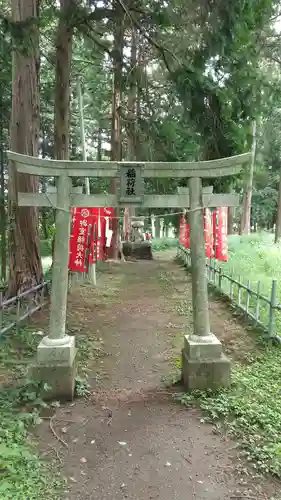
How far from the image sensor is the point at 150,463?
3.65 m

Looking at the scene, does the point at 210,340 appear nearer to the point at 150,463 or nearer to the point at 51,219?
the point at 150,463

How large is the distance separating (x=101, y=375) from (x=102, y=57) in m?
8.68

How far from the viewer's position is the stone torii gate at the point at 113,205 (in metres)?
4.84

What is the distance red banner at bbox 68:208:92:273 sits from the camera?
963cm

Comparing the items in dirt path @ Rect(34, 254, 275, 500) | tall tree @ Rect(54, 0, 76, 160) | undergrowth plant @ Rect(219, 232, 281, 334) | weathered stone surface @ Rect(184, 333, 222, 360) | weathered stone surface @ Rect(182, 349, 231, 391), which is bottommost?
dirt path @ Rect(34, 254, 275, 500)

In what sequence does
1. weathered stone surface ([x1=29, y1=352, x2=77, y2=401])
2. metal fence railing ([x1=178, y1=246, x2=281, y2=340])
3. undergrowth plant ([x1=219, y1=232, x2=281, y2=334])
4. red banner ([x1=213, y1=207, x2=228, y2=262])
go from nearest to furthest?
weathered stone surface ([x1=29, y1=352, x2=77, y2=401]) → metal fence railing ([x1=178, y1=246, x2=281, y2=340]) → undergrowth plant ([x1=219, y1=232, x2=281, y2=334]) → red banner ([x1=213, y1=207, x2=228, y2=262])

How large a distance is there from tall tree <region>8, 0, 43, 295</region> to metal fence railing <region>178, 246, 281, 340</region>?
4588 millimetres

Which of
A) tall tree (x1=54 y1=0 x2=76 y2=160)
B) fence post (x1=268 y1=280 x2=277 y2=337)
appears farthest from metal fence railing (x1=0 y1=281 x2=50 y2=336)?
fence post (x1=268 y1=280 x2=277 y2=337)

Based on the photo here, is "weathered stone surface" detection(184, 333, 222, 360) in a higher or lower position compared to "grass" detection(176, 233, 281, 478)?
higher

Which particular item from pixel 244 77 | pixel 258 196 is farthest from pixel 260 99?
pixel 258 196

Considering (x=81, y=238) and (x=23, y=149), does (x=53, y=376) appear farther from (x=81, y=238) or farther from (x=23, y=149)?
(x=81, y=238)

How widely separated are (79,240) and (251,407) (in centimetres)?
633

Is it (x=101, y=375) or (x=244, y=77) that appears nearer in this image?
(x=101, y=375)

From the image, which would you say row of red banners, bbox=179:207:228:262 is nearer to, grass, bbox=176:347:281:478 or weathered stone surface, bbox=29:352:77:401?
grass, bbox=176:347:281:478
